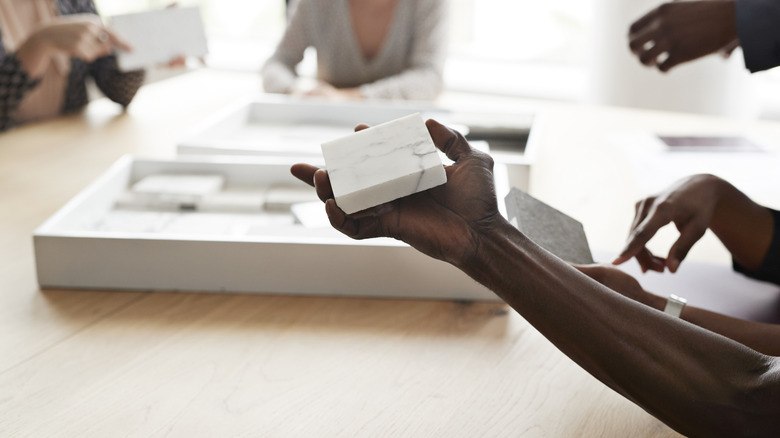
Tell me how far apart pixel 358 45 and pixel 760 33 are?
1467 millimetres

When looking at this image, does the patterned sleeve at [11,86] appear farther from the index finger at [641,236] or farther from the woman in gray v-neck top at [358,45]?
the index finger at [641,236]

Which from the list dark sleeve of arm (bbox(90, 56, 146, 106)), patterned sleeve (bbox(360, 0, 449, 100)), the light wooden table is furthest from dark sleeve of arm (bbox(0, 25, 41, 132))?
patterned sleeve (bbox(360, 0, 449, 100))

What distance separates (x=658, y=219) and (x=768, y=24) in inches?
18.2

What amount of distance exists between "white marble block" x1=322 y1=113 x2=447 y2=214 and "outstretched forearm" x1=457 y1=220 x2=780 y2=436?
0.28 ft

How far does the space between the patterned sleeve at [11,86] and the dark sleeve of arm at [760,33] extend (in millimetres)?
1745

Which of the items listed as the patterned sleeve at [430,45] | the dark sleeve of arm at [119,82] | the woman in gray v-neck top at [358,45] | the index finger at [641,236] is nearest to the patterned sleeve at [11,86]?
the dark sleeve of arm at [119,82]

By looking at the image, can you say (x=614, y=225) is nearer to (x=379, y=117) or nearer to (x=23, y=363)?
(x=379, y=117)

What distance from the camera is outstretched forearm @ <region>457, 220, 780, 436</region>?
0.64 metres

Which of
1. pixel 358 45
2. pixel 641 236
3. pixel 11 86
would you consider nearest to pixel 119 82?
pixel 11 86

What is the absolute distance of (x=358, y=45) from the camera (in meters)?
2.44

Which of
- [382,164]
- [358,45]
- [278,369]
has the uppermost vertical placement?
[382,164]

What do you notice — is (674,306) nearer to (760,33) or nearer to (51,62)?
(760,33)

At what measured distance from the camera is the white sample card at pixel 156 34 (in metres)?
1.82

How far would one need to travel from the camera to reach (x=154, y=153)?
163cm
